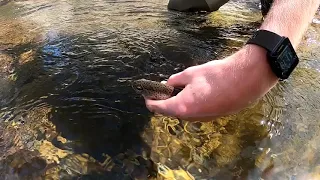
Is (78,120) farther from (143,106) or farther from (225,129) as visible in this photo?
(225,129)

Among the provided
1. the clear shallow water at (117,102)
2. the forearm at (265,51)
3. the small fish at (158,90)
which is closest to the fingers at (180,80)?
the small fish at (158,90)

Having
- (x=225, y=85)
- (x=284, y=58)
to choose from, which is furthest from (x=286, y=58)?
(x=225, y=85)

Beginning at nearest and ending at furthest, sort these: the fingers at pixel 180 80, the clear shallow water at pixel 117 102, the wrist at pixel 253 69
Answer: the wrist at pixel 253 69
the fingers at pixel 180 80
the clear shallow water at pixel 117 102

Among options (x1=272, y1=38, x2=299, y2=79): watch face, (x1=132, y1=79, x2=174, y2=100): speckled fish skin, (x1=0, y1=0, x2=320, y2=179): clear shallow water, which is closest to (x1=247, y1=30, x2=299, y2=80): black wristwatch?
(x1=272, y1=38, x2=299, y2=79): watch face

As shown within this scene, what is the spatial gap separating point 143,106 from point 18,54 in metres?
1.30

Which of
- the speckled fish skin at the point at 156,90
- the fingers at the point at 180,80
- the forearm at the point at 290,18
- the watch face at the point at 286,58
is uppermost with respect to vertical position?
the forearm at the point at 290,18

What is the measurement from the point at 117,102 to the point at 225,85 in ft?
3.38

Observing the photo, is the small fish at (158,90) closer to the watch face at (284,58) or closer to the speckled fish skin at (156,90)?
the speckled fish skin at (156,90)

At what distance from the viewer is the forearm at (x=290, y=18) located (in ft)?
5.18

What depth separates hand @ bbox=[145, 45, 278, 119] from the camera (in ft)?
4.89

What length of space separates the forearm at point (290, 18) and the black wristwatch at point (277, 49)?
4 cm

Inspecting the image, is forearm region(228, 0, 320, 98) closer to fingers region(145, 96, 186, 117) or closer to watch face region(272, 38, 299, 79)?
watch face region(272, 38, 299, 79)

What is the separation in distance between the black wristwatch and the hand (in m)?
0.02

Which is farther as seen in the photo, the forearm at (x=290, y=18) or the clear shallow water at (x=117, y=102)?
the clear shallow water at (x=117, y=102)
